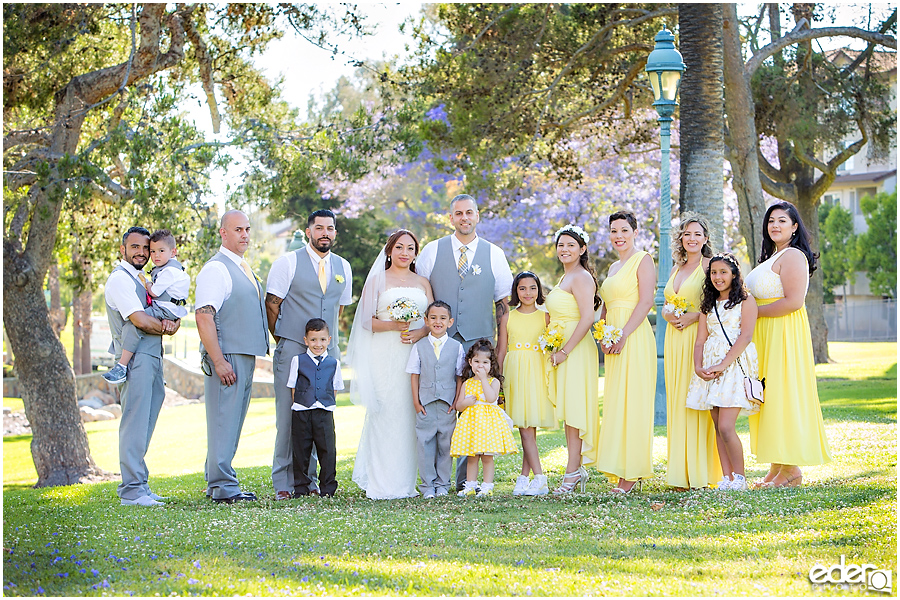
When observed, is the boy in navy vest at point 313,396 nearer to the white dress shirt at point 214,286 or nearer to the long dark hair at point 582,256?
the white dress shirt at point 214,286

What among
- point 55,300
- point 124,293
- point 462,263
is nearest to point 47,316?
point 124,293

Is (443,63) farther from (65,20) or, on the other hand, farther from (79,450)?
(79,450)

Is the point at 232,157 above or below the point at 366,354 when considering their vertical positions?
above

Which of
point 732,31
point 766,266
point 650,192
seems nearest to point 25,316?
point 766,266

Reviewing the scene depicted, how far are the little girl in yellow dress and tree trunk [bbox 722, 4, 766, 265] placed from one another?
30.7ft

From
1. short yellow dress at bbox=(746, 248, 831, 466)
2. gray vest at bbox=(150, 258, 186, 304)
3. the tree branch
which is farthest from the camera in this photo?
the tree branch

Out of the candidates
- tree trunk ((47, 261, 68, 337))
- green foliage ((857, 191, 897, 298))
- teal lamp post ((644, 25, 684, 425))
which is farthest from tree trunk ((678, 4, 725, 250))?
green foliage ((857, 191, 897, 298))

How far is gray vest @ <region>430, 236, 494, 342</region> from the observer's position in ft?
24.9

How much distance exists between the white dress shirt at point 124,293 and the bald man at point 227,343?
523 millimetres

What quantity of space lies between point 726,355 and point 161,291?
4.49 meters

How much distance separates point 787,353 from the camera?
22.9 feet

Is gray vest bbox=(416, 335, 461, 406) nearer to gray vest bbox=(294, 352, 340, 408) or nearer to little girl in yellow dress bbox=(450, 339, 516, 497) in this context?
little girl in yellow dress bbox=(450, 339, 516, 497)

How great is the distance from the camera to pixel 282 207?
464 inches

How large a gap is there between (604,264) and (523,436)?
963 inches
